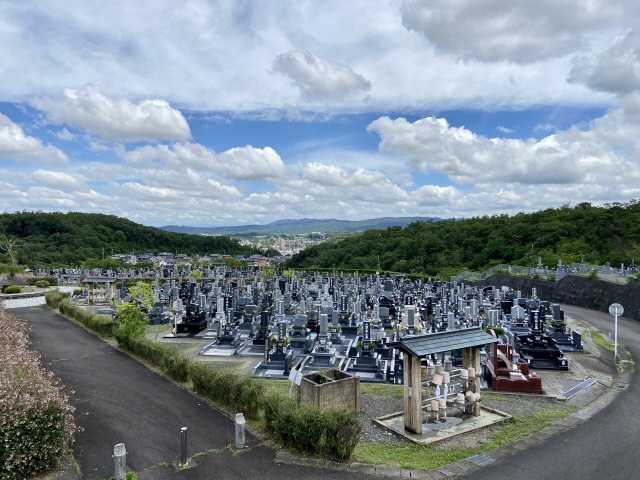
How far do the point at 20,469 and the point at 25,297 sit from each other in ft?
100

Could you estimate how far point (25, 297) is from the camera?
1230 inches

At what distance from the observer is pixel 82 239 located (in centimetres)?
7869

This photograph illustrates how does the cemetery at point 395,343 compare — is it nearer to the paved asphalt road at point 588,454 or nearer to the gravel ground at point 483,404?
the gravel ground at point 483,404

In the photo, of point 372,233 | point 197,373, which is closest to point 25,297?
point 197,373

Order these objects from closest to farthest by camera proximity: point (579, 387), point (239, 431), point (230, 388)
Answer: point (239, 431)
point (230, 388)
point (579, 387)

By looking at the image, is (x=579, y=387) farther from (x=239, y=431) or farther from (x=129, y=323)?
(x=129, y=323)

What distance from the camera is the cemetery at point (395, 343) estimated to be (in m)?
8.97

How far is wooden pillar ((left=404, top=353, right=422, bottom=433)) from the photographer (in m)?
8.46

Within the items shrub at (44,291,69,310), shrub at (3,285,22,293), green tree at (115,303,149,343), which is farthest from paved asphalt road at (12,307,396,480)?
shrub at (3,285,22,293)

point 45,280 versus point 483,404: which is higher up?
point 45,280

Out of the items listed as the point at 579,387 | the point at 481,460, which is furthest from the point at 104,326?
the point at 579,387

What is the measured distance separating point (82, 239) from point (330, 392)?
8388 cm

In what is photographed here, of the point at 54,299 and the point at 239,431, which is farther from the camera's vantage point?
the point at 54,299

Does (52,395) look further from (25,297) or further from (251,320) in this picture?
(25,297)
